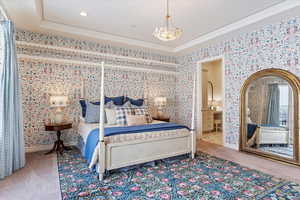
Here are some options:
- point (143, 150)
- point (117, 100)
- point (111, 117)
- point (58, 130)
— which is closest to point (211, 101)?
point (117, 100)

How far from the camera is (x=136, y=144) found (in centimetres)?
270

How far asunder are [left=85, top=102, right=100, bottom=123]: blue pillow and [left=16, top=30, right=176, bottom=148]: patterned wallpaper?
61 centimetres

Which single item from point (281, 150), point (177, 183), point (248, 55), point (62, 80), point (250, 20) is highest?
point (250, 20)

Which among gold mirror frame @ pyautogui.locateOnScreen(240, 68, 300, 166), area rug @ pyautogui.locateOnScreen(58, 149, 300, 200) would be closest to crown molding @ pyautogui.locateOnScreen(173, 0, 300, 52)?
gold mirror frame @ pyautogui.locateOnScreen(240, 68, 300, 166)

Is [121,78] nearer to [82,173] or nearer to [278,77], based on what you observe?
[82,173]

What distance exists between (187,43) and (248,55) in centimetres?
162

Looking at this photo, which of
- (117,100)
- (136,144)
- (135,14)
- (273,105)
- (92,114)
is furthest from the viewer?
(117,100)

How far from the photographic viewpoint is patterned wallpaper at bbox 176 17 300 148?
3.00m

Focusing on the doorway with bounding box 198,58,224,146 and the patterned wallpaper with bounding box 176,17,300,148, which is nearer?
the patterned wallpaper with bounding box 176,17,300,148

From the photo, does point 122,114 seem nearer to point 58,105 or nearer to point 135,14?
point 58,105

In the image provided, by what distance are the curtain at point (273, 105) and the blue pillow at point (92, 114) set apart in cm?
356

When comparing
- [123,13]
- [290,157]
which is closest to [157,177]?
[290,157]

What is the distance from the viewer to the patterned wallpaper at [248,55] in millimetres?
2998

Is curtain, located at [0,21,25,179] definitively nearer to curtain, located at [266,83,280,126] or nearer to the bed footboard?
the bed footboard
